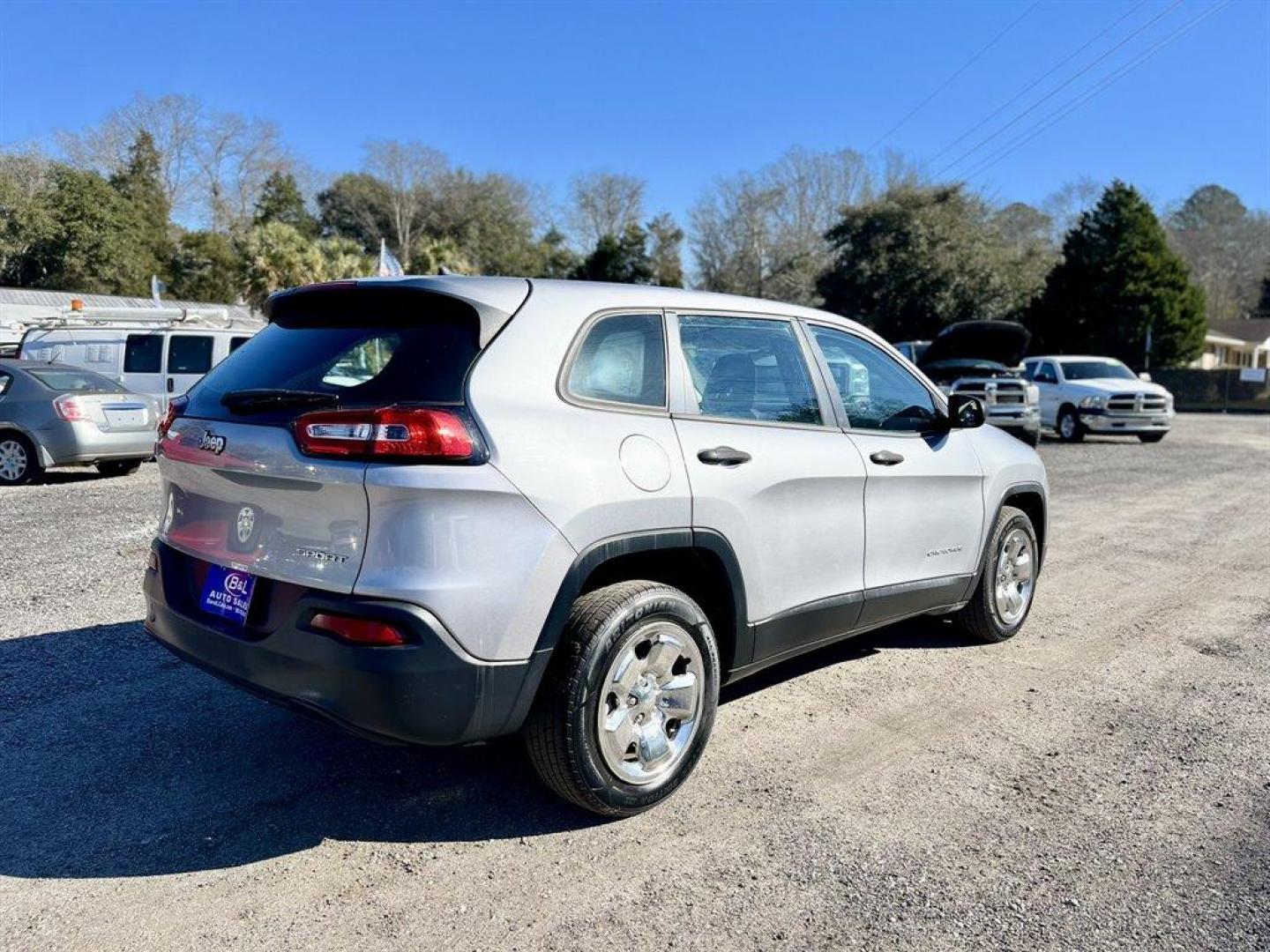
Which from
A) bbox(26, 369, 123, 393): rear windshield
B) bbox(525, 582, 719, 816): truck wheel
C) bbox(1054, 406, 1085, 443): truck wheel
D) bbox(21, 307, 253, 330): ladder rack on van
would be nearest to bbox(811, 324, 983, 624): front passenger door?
bbox(525, 582, 719, 816): truck wheel

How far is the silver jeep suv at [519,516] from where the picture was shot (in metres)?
2.82

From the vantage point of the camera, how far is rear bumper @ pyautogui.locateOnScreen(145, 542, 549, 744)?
2.77 m

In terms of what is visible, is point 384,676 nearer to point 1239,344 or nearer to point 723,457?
point 723,457

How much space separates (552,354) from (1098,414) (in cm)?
1886

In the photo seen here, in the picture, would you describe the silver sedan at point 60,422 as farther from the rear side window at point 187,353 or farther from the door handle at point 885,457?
the door handle at point 885,457

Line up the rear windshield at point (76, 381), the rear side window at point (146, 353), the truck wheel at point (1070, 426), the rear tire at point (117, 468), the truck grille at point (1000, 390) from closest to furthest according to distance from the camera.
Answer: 1. the rear windshield at point (76, 381)
2. the rear tire at point (117, 468)
3. the rear side window at point (146, 353)
4. the truck grille at point (1000, 390)
5. the truck wheel at point (1070, 426)

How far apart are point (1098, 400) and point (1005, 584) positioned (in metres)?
15.8

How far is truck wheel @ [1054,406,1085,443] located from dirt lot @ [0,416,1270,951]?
612 inches

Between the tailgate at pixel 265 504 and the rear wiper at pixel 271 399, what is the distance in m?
0.07

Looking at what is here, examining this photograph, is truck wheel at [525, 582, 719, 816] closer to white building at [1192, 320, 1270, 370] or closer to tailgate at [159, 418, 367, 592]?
tailgate at [159, 418, 367, 592]

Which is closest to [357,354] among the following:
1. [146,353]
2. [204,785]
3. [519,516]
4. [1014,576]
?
[519,516]

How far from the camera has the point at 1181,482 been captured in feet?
42.6

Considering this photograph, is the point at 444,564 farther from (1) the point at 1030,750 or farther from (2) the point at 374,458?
(1) the point at 1030,750

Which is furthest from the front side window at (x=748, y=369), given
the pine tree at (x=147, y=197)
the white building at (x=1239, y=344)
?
the white building at (x=1239, y=344)
